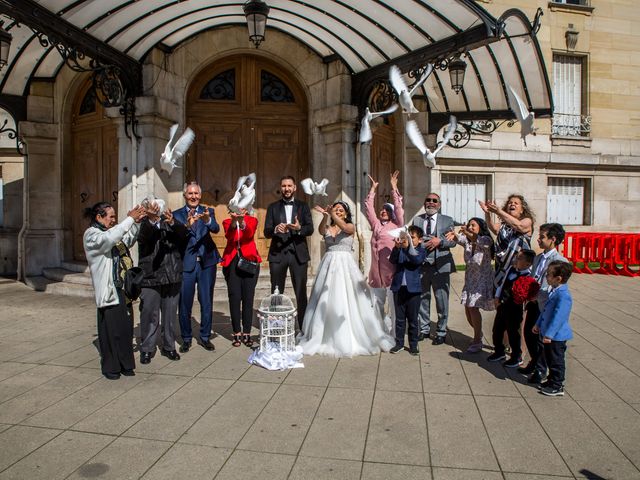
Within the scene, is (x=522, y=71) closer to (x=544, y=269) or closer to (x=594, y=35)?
(x=544, y=269)

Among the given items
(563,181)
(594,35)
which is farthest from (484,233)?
(594,35)

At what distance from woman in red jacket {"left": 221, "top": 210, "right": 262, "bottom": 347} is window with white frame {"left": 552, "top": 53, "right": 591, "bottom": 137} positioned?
1130cm

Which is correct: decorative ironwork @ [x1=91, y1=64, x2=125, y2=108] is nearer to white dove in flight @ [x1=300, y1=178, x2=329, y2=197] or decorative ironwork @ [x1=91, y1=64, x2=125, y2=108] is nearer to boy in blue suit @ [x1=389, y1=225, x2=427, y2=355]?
white dove in flight @ [x1=300, y1=178, x2=329, y2=197]

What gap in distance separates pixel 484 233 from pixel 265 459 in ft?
12.1

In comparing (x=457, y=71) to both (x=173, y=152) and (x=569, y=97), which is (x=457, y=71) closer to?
(x=173, y=152)

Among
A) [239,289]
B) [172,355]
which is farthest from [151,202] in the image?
[172,355]

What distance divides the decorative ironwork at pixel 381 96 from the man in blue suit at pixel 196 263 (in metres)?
4.36

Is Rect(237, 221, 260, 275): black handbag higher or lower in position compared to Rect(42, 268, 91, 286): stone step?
higher

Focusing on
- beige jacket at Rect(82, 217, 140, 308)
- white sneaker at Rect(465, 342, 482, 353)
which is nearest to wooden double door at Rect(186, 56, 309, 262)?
beige jacket at Rect(82, 217, 140, 308)

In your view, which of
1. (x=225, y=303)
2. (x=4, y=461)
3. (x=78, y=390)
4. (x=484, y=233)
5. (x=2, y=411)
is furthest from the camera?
(x=225, y=303)

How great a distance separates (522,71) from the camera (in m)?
8.53

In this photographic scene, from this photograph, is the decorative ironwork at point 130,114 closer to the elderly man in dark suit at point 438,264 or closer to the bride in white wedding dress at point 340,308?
the bride in white wedding dress at point 340,308

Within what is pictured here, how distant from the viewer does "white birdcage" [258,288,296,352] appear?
5.14 metres

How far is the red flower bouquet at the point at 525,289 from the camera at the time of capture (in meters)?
4.73
